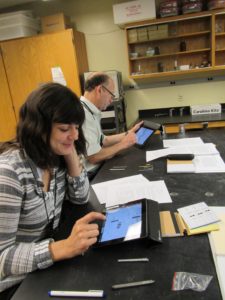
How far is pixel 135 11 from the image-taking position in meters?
2.95

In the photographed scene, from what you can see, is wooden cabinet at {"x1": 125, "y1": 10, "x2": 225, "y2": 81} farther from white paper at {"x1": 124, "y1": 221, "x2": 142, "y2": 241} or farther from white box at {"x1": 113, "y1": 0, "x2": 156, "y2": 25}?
white paper at {"x1": 124, "y1": 221, "x2": 142, "y2": 241}

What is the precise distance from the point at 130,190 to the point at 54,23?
2744mm

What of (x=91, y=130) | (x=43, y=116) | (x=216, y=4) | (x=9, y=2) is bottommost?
(x=91, y=130)

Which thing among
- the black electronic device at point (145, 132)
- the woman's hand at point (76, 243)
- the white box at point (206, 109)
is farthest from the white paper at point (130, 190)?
the white box at point (206, 109)

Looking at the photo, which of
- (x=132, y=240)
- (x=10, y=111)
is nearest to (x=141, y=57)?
(x=10, y=111)

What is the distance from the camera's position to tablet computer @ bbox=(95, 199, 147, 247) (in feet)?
2.84

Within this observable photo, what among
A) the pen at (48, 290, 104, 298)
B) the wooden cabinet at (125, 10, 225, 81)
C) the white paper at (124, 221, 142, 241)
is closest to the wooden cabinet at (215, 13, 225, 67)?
the wooden cabinet at (125, 10, 225, 81)

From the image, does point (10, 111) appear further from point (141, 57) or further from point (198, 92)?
point (198, 92)

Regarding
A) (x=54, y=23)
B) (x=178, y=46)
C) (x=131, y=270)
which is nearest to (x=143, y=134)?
(x=131, y=270)

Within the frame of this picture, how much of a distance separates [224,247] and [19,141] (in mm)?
803

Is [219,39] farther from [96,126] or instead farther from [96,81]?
[96,126]

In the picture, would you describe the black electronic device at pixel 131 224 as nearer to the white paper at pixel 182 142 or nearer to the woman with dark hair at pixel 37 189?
the woman with dark hair at pixel 37 189

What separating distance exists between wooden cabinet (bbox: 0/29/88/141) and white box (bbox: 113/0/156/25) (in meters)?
0.61

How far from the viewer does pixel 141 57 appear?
10.7 ft
